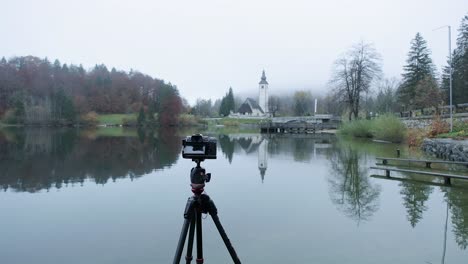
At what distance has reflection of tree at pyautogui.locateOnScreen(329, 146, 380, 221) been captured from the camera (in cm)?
692

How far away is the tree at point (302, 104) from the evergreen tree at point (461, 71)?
49.4 metres

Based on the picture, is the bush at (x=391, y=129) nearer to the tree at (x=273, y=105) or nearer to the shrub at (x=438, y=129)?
the shrub at (x=438, y=129)

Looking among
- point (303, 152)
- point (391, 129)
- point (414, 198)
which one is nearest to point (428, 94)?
point (391, 129)

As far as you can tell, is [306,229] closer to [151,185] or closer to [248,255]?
[248,255]

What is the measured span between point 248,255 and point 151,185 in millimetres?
5382

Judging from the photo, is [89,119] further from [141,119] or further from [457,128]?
[457,128]

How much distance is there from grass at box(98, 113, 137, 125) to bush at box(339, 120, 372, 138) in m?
52.5

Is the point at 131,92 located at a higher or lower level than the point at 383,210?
higher

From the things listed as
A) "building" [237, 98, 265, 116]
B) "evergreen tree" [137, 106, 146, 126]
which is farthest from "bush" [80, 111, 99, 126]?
"building" [237, 98, 265, 116]

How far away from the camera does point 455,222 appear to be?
19.5 ft

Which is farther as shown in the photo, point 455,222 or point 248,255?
point 455,222

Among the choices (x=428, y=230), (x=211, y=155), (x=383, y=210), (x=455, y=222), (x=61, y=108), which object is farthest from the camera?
(x=61, y=108)

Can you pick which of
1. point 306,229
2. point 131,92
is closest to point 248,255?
point 306,229

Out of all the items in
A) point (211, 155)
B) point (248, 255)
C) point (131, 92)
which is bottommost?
point (248, 255)
